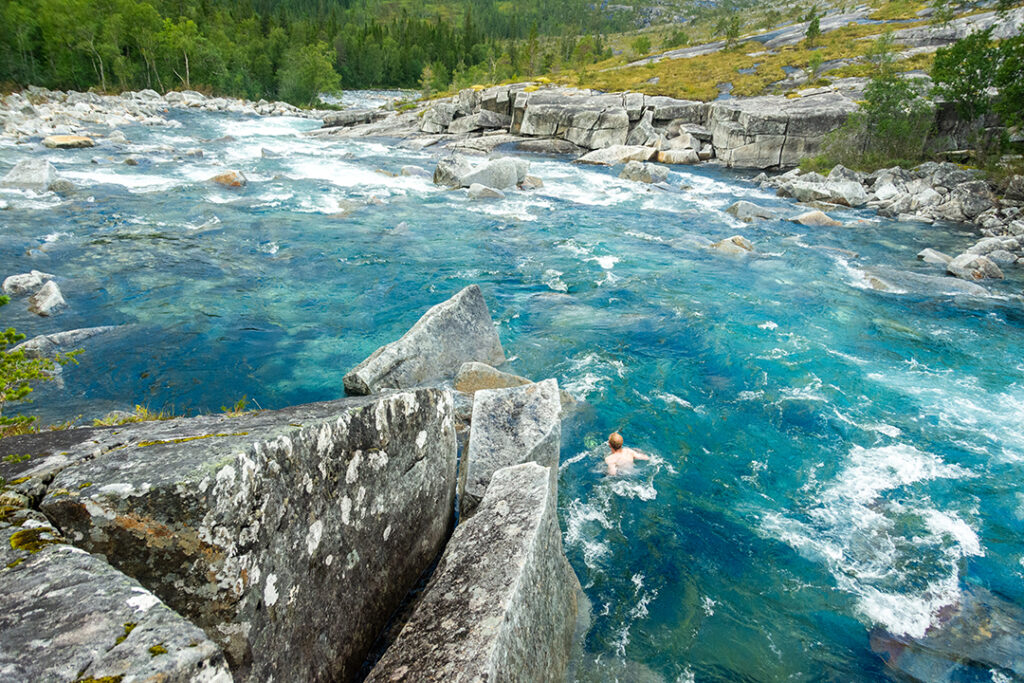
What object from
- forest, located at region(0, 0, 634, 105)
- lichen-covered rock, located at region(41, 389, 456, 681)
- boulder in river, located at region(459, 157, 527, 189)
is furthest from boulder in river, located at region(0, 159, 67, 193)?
forest, located at region(0, 0, 634, 105)

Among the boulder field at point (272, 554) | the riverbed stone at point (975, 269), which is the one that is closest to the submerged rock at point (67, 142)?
the boulder field at point (272, 554)

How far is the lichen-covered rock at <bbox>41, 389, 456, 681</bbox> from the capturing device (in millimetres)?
3123

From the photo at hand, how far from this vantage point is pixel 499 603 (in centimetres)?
404

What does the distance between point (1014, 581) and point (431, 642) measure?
7942mm

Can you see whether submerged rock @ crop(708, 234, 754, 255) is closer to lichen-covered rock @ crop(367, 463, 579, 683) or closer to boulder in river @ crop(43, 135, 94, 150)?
lichen-covered rock @ crop(367, 463, 579, 683)

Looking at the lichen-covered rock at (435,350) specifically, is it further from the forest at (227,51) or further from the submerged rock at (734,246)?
the forest at (227,51)

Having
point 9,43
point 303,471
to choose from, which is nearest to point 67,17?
point 9,43

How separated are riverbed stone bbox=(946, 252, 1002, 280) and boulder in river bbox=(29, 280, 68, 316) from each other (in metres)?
28.0

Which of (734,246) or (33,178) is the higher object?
(33,178)

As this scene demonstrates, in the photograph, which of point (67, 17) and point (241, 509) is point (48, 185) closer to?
point (241, 509)

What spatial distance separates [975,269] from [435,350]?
20379mm

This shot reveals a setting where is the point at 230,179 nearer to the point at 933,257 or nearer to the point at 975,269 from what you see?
the point at 933,257

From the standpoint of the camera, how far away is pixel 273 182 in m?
28.0

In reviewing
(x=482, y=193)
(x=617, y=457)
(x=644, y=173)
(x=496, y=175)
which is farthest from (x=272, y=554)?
(x=644, y=173)
